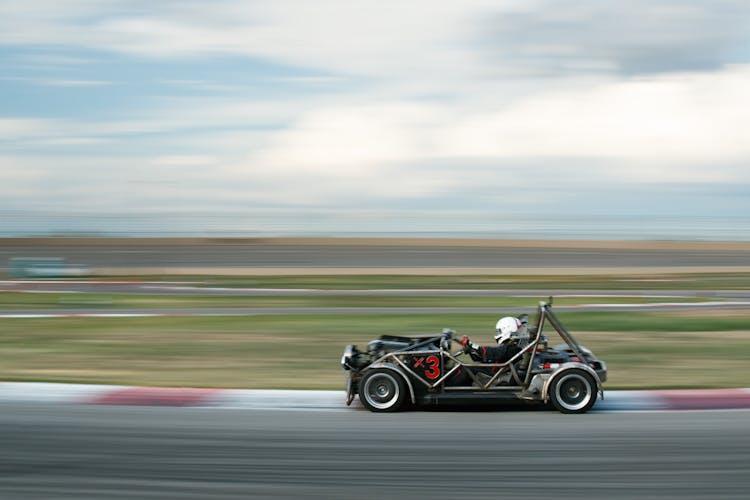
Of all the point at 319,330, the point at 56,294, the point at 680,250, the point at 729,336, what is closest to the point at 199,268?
the point at 56,294

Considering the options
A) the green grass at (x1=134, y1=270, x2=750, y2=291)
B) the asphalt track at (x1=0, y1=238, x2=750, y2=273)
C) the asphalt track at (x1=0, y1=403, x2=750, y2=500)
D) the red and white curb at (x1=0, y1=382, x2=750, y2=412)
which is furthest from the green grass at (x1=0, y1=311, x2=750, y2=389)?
the asphalt track at (x1=0, y1=238, x2=750, y2=273)

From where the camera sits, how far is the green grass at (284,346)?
35.6 feet

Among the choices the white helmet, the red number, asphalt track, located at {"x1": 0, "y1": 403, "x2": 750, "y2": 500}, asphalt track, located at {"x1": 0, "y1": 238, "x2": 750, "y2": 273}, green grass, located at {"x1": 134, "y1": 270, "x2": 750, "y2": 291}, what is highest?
asphalt track, located at {"x1": 0, "y1": 238, "x2": 750, "y2": 273}

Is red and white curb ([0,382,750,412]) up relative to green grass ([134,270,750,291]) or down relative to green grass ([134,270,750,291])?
down

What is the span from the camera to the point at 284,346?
13.9m

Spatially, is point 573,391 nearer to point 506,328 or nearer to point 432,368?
point 506,328

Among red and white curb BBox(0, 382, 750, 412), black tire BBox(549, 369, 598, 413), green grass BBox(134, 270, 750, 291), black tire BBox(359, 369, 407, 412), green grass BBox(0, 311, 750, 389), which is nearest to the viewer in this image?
black tire BBox(549, 369, 598, 413)

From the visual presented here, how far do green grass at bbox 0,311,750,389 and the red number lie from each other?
2.13 metres

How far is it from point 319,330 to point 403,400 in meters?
8.01

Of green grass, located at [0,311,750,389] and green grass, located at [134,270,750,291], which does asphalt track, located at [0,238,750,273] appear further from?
green grass, located at [0,311,750,389]

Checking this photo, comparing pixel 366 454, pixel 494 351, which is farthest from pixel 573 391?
pixel 366 454

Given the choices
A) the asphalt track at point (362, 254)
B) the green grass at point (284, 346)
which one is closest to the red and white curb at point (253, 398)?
the green grass at point (284, 346)

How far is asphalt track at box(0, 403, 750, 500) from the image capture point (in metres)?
5.82

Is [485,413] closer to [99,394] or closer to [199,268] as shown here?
[99,394]
